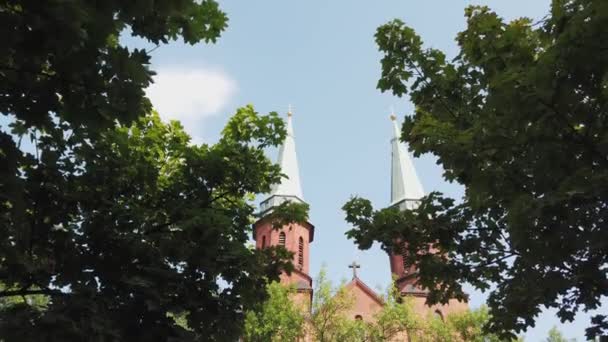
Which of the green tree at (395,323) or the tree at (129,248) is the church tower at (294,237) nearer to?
the green tree at (395,323)

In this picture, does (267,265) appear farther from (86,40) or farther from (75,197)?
(86,40)

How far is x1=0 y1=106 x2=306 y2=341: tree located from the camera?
5.01 m

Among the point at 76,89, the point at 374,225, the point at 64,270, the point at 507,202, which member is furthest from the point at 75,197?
the point at 507,202

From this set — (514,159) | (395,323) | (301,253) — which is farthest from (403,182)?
(514,159)

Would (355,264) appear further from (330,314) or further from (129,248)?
(129,248)

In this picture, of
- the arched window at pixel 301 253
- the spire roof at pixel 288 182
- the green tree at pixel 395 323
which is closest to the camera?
the green tree at pixel 395 323

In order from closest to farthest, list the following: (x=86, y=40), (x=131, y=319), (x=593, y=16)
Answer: (x=86, y=40) < (x=593, y=16) < (x=131, y=319)

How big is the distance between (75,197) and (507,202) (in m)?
4.53

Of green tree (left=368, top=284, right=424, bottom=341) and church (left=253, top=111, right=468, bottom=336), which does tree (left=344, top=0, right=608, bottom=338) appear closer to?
green tree (left=368, top=284, right=424, bottom=341)

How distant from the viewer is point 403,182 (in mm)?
37312

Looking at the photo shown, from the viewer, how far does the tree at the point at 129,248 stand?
5.01m

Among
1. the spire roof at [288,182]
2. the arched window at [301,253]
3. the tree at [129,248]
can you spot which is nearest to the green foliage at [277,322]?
the arched window at [301,253]

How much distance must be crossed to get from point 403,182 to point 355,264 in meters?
6.62

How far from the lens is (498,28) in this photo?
19.0 ft
